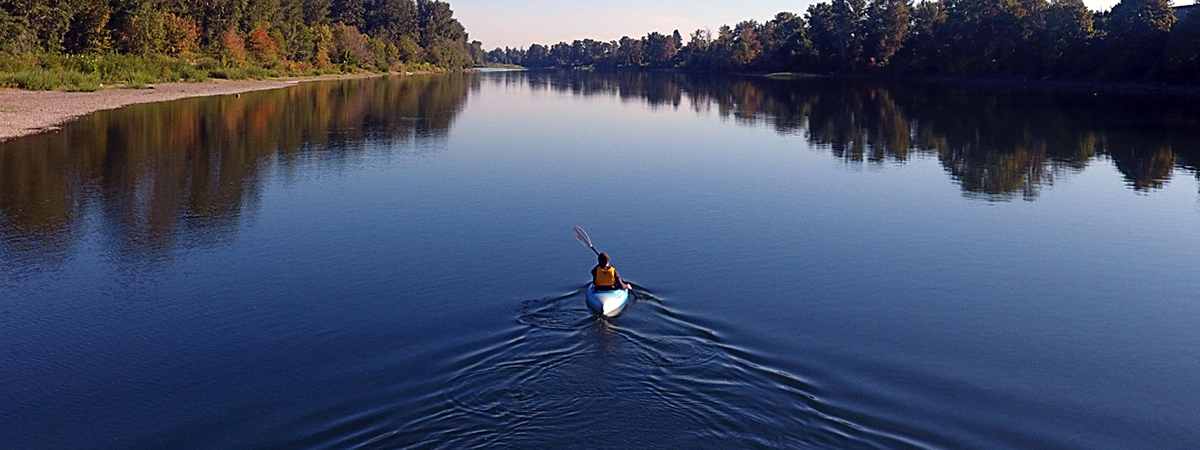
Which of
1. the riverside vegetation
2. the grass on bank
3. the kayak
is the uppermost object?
A: the riverside vegetation

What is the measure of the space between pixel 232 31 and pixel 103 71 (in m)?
25.7

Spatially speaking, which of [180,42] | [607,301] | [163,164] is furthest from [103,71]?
[607,301]

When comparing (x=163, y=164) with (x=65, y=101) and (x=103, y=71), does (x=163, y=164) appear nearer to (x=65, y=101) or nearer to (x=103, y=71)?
(x=65, y=101)

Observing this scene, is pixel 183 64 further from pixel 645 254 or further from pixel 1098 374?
pixel 1098 374

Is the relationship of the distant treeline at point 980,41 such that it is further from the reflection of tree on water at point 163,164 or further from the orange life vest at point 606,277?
the orange life vest at point 606,277

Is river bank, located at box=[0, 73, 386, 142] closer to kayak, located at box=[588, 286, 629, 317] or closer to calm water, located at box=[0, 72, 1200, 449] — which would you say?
calm water, located at box=[0, 72, 1200, 449]

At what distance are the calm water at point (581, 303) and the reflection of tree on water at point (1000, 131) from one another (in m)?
0.51

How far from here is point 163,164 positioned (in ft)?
77.3

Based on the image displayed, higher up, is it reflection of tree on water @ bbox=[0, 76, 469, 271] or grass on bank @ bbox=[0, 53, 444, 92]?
grass on bank @ bbox=[0, 53, 444, 92]

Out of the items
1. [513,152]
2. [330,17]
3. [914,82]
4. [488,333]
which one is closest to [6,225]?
[488,333]

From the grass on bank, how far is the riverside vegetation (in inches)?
2.2

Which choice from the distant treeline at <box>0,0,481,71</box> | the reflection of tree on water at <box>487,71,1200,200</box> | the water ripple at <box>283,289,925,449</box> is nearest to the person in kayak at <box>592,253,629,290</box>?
the water ripple at <box>283,289,925,449</box>

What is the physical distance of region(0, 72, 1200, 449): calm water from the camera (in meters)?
8.65

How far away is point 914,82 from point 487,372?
88.6 m
